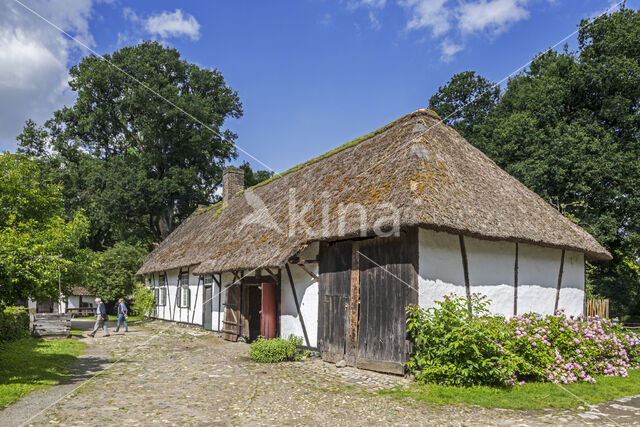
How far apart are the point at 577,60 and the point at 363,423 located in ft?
77.8

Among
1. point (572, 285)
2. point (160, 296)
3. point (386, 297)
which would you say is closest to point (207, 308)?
point (160, 296)

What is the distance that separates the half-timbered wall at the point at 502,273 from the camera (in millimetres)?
9109

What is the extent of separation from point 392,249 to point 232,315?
24.5ft

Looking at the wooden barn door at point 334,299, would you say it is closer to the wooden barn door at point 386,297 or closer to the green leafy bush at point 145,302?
the wooden barn door at point 386,297

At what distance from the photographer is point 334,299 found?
10570mm

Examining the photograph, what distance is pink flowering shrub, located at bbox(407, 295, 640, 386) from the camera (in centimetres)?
768

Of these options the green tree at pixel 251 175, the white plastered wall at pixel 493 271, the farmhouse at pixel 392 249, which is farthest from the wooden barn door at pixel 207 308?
the green tree at pixel 251 175

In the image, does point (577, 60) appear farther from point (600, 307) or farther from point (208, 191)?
point (208, 191)

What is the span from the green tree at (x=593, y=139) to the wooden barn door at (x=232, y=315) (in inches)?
540

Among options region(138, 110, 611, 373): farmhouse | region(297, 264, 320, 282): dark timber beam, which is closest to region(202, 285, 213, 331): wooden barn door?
region(138, 110, 611, 373): farmhouse

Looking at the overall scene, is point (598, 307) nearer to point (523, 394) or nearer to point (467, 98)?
point (523, 394)

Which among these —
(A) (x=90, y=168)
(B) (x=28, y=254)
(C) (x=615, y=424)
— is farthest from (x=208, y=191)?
(C) (x=615, y=424)

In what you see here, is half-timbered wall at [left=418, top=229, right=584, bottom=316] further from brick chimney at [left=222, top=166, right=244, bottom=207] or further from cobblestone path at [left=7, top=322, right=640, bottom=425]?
brick chimney at [left=222, top=166, right=244, bottom=207]

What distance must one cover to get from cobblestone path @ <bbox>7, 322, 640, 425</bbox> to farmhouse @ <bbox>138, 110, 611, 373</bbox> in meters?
1.24
